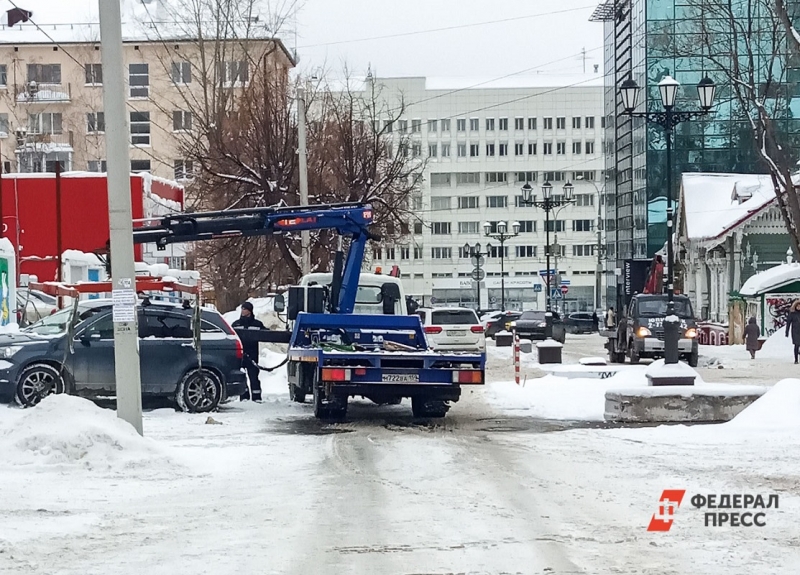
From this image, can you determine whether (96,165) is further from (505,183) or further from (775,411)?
(775,411)

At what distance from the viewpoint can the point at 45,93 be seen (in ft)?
232

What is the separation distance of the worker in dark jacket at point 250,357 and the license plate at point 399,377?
4.25 meters

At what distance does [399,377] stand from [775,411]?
4992 mm

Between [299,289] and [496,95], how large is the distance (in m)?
89.9

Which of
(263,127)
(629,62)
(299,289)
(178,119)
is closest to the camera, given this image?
(299,289)

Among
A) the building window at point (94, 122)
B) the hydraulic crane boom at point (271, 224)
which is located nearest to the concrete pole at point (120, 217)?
the hydraulic crane boom at point (271, 224)

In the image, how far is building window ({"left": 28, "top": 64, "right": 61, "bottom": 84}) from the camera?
74.0 metres

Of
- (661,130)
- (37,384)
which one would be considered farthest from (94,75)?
(37,384)

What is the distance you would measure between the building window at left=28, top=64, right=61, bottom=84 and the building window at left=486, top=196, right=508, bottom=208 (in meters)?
47.0

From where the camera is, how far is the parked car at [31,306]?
26.6 meters

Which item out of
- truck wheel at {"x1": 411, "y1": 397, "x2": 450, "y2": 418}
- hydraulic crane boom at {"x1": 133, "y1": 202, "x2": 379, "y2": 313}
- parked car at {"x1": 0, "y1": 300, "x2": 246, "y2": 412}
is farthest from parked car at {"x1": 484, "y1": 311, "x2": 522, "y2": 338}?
truck wheel at {"x1": 411, "y1": 397, "x2": 450, "y2": 418}

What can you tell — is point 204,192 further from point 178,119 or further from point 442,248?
point 442,248

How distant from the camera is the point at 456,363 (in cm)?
1669

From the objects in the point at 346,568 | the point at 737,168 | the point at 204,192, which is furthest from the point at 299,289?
the point at 737,168
